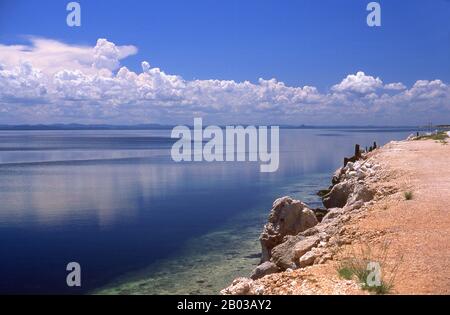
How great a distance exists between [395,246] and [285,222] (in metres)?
5.75

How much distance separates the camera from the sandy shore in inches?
306

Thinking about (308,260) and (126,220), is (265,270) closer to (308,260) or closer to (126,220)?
(308,260)

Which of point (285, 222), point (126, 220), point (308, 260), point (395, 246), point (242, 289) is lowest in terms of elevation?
point (126, 220)

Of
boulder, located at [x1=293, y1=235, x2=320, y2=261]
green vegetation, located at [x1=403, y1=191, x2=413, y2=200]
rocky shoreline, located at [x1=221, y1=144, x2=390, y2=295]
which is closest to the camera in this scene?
rocky shoreline, located at [x1=221, y1=144, x2=390, y2=295]

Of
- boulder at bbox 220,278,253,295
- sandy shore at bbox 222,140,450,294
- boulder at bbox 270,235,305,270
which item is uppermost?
sandy shore at bbox 222,140,450,294

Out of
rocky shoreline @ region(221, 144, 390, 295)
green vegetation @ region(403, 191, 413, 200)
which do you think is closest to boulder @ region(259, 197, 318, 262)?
rocky shoreline @ region(221, 144, 390, 295)

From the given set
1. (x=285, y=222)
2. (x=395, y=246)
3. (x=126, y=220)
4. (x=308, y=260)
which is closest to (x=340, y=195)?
(x=285, y=222)

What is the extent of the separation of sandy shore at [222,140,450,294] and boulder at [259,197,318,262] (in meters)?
1.97

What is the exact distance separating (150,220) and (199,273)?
9582 mm

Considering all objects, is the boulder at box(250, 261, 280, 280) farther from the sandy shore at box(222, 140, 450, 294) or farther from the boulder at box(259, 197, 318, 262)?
the boulder at box(259, 197, 318, 262)

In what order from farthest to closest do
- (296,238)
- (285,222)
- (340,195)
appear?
(340,195)
(285,222)
(296,238)

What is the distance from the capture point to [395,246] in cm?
973
